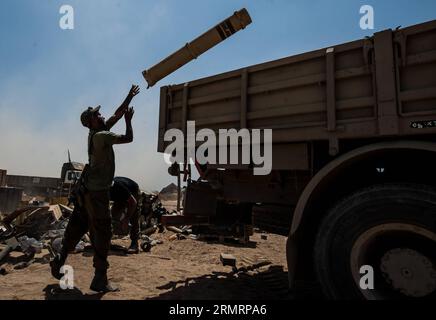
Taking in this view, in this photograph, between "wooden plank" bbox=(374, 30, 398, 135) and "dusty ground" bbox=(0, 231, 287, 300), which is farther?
"dusty ground" bbox=(0, 231, 287, 300)

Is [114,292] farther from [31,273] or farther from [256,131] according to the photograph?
[256,131]

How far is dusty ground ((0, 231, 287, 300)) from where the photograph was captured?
11.1 feet

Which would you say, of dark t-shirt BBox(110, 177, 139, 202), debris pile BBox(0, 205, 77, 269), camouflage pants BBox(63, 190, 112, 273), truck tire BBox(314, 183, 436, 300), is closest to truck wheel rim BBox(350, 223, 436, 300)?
truck tire BBox(314, 183, 436, 300)

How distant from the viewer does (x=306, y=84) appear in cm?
291

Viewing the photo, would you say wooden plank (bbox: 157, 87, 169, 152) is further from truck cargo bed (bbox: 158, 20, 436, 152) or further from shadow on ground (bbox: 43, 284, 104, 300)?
shadow on ground (bbox: 43, 284, 104, 300)

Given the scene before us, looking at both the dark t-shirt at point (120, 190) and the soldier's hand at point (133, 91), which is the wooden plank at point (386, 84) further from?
the dark t-shirt at point (120, 190)

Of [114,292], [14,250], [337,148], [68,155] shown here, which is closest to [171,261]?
[114,292]

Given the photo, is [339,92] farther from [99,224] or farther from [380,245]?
[99,224]

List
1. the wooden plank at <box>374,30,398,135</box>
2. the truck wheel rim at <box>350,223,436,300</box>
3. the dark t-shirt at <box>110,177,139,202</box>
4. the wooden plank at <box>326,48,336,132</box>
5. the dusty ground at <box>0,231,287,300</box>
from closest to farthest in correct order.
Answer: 1. the truck wheel rim at <box>350,223,436,300</box>
2. the wooden plank at <box>374,30,398,135</box>
3. the wooden plank at <box>326,48,336,132</box>
4. the dusty ground at <box>0,231,287,300</box>
5. the dark t-shirt at <box>110,177,139,202</box>

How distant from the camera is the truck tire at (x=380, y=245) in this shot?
223 cm

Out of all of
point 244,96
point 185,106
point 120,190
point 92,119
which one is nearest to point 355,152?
point 244,96

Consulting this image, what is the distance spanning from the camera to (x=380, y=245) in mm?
2467

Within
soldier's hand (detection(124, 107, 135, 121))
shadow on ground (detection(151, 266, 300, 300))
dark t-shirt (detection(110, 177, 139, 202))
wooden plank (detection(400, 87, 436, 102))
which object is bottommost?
shadow on ground (detection(151, 266, 300, 300))

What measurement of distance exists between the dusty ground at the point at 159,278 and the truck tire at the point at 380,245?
1.23 meters
